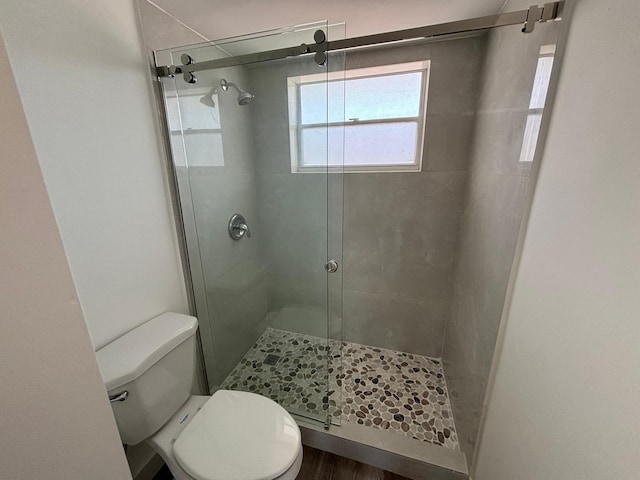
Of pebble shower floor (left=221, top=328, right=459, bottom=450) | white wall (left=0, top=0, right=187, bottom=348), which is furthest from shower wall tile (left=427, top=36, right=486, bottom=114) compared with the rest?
pebble shower floor (left=221, top=328, right=459, bottom=450)

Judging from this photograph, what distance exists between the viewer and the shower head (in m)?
1.50

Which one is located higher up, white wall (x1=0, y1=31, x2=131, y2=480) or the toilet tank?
white wall (x1=0, y1=31, x2=131, y2=480)

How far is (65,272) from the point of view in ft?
1.43

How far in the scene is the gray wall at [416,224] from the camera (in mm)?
1513

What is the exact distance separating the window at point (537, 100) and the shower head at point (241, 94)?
4.54 feet

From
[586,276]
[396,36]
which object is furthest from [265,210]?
[586,276]

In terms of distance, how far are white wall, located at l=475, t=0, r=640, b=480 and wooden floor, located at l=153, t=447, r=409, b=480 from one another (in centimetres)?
71

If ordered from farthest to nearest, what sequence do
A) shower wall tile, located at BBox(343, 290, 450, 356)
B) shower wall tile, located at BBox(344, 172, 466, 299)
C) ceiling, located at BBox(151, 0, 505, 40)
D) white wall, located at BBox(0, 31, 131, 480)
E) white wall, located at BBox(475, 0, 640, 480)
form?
shower wall tile, located at BBox(343, 290, 450, 356) < shower wall tile, located at BBox(344, 172, 466, 299) < ceiling, located at BBox(151, 0, 505, 40) < white wall, located at BBox(475, 0, 640, 480) < white wall, located at BBox(0, 31, 131, 480)

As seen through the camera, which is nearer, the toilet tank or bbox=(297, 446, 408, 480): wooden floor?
the toilet tank

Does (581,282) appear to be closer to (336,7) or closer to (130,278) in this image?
(336,7)

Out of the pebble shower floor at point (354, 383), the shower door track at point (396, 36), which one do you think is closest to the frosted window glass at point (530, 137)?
the shower door track at point (396, 36)

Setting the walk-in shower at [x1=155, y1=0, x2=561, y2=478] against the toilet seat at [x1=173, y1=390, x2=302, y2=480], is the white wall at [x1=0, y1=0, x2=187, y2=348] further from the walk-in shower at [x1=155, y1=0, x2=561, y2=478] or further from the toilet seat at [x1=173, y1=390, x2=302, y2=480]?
the toilet seat at [x1=173, y1=390, x2=302, y2=480]

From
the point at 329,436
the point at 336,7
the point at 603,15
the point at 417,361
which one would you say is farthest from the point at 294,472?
the point at 336,7

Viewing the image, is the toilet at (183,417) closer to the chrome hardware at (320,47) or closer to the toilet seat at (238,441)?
the toilet seat at (238,441)
